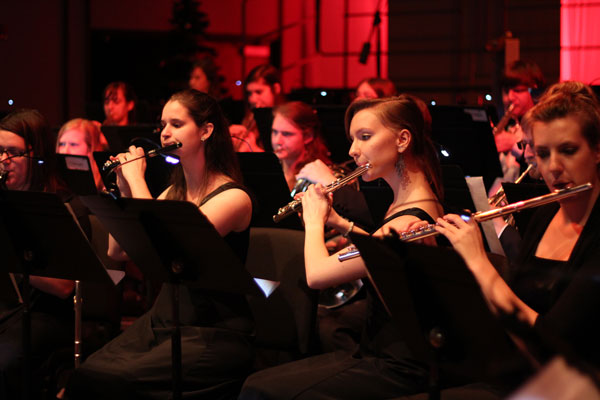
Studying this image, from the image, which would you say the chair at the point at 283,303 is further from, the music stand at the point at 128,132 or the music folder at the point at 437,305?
the music stand at the point at 128,132

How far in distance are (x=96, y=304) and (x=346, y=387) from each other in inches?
48.9

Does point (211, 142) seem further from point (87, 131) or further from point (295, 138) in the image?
point (87, 131)

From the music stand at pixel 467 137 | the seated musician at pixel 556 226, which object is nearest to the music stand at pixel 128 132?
the music stand at pixel 467 137

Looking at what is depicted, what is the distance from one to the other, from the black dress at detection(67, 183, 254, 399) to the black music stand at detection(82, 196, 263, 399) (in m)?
0.24

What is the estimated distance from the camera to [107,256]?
306 centimetres

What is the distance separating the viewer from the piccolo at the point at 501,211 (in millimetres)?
1885

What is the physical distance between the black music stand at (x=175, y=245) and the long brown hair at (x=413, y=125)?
2.39ft

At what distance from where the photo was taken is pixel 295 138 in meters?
4.15

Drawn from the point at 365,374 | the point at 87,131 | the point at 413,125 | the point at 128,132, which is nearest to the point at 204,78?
the point at 87,131

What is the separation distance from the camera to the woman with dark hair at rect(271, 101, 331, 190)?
13.6 feet

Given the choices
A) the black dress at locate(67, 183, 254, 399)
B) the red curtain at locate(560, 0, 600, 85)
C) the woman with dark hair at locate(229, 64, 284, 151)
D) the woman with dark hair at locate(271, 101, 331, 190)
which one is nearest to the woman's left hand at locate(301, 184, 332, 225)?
the black dress at locate(67, 183, 254, 399)

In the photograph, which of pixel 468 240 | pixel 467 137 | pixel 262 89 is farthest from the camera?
pixel 262 89

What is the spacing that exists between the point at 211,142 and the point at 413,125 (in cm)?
84

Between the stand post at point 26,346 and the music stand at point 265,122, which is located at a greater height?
the music stand at point 265,122
